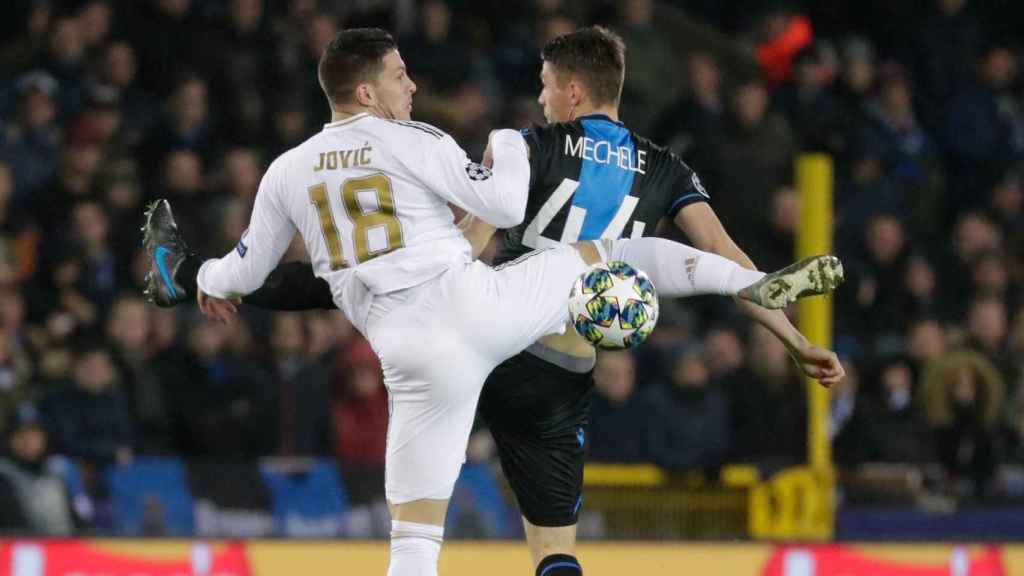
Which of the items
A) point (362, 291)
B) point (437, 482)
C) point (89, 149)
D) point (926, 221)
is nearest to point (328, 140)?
point (362, 291)

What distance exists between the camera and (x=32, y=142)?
442 inches

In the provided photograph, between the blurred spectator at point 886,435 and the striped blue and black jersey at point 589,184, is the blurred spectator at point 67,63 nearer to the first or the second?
the blurred spectator at point 886,435

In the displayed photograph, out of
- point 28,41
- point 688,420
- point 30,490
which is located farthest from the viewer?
point 28,41

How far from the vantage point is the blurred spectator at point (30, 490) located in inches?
365

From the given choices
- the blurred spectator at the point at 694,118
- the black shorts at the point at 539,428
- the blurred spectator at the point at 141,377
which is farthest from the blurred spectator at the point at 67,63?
the black shorts at the point at 539,428

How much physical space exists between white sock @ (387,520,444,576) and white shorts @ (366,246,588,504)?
0.30ft

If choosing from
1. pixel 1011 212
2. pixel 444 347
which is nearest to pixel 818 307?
pixel 444 347

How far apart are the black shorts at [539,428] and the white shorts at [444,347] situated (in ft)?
1.55

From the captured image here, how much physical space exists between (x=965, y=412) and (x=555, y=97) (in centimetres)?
526

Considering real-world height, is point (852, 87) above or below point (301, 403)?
above

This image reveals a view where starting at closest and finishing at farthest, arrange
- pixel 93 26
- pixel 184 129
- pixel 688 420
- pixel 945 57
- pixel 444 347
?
pixel 444 347
pixel 688 420
pixel 184 129
pixel 93 26
pixel 945 57

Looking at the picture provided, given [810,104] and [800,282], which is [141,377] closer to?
[810,104]

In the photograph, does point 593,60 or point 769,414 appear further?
point 769,414

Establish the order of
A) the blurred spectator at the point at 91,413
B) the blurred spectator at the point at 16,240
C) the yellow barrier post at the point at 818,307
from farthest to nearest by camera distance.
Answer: the blurred spectator at the point at 16,240, the blurred spectator at the point at 91,413, the yellow barrier post at the point at 818,307
